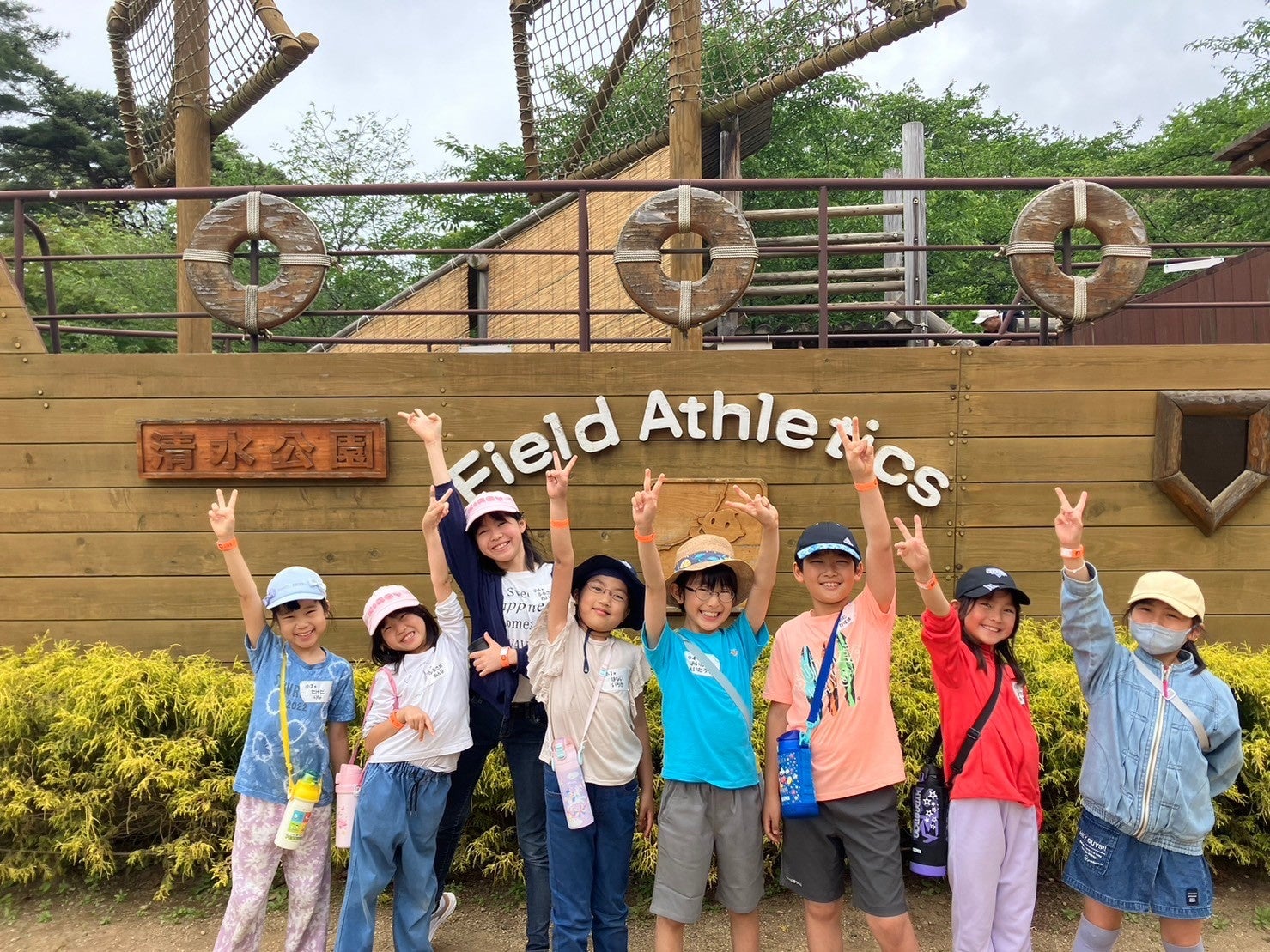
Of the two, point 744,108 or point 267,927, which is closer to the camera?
point 267,927

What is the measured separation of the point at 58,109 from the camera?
2933 cm

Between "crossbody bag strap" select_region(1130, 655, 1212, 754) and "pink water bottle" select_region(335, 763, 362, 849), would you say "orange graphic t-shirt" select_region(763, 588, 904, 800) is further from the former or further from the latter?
"pink water bottle" select_region(335, 763, 362, 849)

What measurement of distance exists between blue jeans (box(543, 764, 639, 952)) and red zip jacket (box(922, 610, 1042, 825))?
104cm

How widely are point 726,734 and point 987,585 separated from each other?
36.7 inches

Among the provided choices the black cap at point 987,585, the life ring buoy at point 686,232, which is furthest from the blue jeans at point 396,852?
the life ring buoy at point 686,232

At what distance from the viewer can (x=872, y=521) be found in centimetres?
267

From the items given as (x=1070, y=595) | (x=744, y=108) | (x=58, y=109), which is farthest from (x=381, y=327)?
(x=58, y=109)

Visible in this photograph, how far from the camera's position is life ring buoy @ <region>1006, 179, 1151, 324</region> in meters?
4.38

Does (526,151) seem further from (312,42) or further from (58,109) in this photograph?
(58,109)

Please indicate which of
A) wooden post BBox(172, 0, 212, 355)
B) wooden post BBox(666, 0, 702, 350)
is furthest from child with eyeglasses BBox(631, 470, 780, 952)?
wooden post BBox(172, 0, 212, 355)

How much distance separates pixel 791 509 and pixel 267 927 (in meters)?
2.92

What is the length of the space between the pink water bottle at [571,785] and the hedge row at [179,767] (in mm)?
931

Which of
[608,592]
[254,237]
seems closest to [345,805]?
[608,592]

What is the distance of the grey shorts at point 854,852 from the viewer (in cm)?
270
